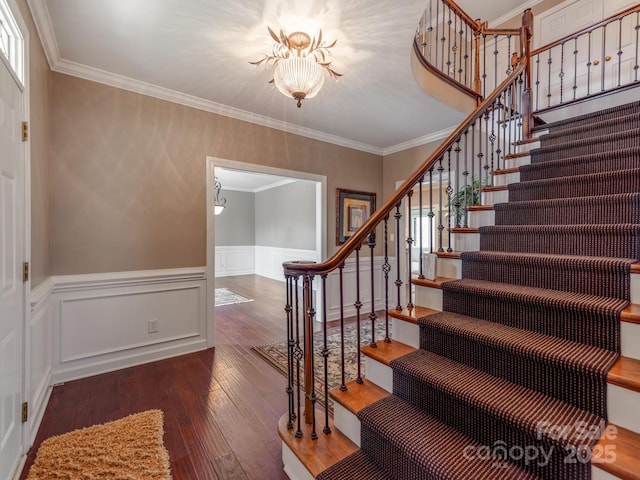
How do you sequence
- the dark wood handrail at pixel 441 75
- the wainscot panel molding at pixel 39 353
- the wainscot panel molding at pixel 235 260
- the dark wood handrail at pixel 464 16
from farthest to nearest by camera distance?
the wainscot panel molding at pixel 235 260, the dark wood handrail at pixel 464 16, the dark wood handrail at pixel 441 75, the wainscot panel molding at pixel 39 353

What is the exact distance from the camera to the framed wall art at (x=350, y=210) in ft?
14.9

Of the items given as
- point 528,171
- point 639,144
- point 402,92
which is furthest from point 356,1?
point 639,144

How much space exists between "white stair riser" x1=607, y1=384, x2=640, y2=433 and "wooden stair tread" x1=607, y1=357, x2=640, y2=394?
0.02m

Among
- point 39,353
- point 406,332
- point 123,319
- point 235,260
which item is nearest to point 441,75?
point 406,332

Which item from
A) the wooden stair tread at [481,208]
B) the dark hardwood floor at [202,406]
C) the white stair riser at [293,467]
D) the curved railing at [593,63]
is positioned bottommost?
the dark hardwood floor at [202,406]

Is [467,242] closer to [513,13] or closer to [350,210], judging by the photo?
[350,210]

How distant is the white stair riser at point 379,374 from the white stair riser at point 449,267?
88 centimetres

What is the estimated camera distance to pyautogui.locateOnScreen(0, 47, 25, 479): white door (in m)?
1.41

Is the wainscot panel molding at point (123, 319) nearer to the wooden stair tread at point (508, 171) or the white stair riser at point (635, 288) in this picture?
the wooden stair tread at point (508, 171)

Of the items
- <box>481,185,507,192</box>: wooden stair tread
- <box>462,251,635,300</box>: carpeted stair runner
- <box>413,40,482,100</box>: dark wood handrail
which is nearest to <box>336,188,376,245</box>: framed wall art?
<box>413,40,482,100</box>: dark wood handrail

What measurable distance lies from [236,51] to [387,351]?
247 centimetres

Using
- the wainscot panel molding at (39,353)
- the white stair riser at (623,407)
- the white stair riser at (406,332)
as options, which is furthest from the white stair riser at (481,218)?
the wainscot panel molding at (39,353)

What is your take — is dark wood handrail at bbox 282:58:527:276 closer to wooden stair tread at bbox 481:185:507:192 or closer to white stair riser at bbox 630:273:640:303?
wooden stair tread at bbox 481:185:507:192

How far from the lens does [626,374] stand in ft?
3.59
